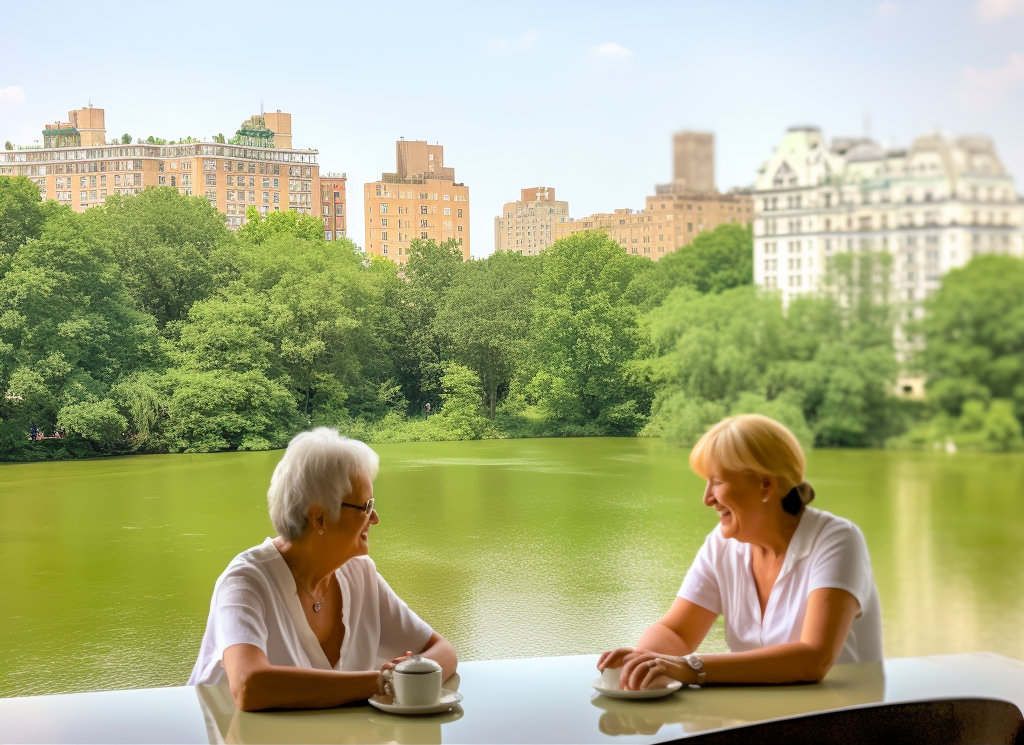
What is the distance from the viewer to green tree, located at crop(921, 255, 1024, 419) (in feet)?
26.6

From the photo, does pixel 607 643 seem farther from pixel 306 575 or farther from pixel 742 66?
pixel 306 575

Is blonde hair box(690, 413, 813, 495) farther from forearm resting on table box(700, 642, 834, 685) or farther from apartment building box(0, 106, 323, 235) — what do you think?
apartment building box(0, 106, 323, 235)

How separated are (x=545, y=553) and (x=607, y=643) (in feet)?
2.86

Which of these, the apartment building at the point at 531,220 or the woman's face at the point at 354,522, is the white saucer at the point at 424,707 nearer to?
the woman's face at the point at 354,522

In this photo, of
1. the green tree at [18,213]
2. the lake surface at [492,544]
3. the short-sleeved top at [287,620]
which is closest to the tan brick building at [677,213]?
the lake surface at [492,544]

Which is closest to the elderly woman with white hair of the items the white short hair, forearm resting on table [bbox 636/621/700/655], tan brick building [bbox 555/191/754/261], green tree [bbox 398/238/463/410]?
the white short hair

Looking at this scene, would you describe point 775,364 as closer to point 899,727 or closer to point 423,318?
point 423,318

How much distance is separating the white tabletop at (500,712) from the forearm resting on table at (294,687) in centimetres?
Answer: 2

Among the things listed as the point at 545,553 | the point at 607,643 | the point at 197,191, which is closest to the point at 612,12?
the point at 197,191

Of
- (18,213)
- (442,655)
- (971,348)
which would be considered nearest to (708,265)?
(971,348)

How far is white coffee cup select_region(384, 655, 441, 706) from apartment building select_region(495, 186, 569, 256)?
669 cm

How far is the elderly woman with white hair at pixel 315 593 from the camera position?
5.70 feet

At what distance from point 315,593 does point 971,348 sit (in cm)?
714

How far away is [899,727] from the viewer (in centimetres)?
162
